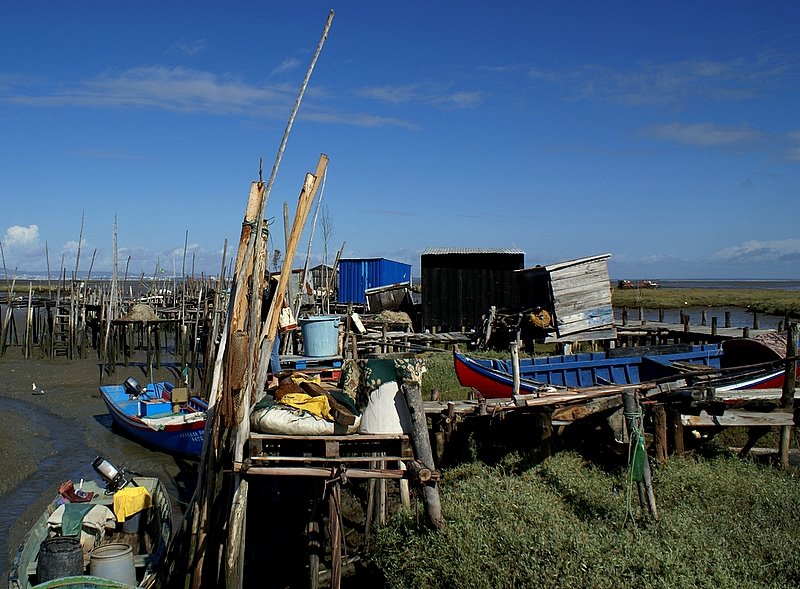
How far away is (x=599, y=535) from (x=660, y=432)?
269cm

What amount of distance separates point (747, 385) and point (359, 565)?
846 centimetres

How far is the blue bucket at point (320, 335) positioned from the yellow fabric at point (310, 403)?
8588 mm

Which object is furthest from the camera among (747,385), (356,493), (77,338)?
(77,338)

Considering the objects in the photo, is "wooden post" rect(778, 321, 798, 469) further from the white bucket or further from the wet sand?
the wet sand

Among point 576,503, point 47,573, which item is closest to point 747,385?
point 576,503

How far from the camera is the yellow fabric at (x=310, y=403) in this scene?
760 centimetres

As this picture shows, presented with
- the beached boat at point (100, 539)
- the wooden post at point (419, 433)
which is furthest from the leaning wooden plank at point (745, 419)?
Answer: the beached boat at point (100, 539)

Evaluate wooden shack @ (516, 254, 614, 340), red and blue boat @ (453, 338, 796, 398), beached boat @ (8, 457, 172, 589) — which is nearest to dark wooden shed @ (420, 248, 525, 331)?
wooden shack @ (516, 254, 614, 340)

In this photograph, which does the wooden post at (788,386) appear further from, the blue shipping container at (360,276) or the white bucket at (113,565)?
the blue shipping container at (360,276)

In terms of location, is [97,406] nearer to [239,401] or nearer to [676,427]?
[239,401]

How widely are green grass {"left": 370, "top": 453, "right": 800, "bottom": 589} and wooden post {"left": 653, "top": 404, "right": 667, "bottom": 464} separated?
20 cm

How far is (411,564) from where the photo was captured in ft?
24.6

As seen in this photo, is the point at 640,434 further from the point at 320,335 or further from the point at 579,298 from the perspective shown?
the point at 579,298

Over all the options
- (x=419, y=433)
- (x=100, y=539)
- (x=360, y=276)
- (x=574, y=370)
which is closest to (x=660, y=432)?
(x=419, y=433)
